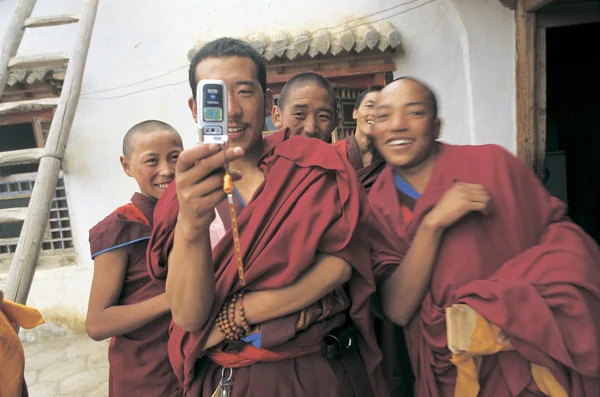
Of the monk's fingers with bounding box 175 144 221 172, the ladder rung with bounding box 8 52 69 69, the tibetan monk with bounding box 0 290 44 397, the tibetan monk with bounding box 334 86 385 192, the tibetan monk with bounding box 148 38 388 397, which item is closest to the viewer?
the monk's fingers with bounding box 175 144 221 172

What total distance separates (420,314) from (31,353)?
4.47 metres

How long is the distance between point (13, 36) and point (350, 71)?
Answer: 8.63 ft

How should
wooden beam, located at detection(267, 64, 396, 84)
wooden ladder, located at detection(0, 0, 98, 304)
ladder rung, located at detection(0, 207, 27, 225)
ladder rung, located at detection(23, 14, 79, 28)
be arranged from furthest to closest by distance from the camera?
1. wooden beam, located at detection(267, 64, 396, 84)
2. ladder rung, located at detection(23, 14, 79, 28)
3. ladder rung, located at detection(0, 207, 27, 225)
4. wooden ladder, located at detection(0, 0, 98, 304)

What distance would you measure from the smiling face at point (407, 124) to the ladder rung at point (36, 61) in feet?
8.01

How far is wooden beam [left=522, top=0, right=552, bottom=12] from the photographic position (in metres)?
2.99

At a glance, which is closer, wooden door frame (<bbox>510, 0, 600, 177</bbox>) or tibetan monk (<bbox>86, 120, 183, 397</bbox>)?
tibetan monk (<bbox>86, 120, 183, 397</bbox>)

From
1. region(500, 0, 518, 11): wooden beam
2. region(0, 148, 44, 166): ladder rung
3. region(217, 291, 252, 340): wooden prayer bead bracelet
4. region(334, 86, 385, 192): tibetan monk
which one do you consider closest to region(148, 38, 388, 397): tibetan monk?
region(217, 291, 252, 340): wooden prayer bead bracelet

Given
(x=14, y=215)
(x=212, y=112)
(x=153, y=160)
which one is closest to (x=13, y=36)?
(x=14, y=215)

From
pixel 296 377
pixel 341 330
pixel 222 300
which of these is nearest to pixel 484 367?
pixel 341 330

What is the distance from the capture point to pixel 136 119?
4152 mm

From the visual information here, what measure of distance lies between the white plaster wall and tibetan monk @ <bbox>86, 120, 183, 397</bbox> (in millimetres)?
2529

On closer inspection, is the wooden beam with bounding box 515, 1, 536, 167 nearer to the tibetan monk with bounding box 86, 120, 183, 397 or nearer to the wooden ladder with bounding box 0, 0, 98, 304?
the tibetan monk with bounding box 86, 120, 183, 397

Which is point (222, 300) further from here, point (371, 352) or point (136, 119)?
point (136, 119)

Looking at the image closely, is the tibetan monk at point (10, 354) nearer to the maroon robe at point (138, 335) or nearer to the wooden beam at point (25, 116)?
the maroon robe at point (138, 335)
